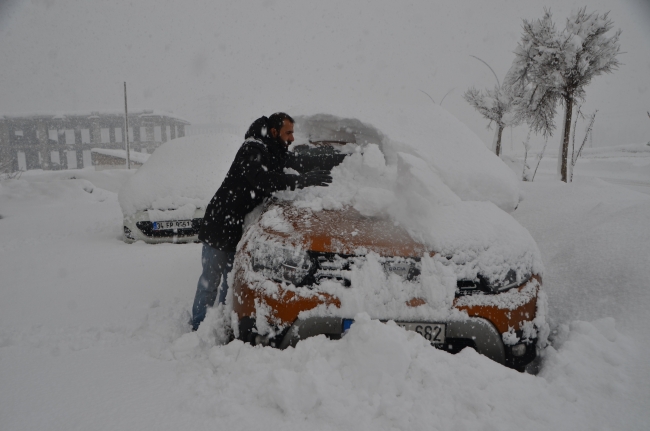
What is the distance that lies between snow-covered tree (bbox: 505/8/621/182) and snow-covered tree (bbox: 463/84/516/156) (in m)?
4.49

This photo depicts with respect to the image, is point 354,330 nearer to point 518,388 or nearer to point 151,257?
point 518,388

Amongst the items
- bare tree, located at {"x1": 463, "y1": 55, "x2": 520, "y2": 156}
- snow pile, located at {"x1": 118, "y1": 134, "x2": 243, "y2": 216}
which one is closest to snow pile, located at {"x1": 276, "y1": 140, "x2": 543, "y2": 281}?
snow pile, located at {"x1": 118, "y1": 134, "x2": 243, "y2": 216}

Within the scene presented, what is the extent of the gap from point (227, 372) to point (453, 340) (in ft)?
3.65

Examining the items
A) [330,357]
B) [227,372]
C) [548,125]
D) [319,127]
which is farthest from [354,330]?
[548,125]

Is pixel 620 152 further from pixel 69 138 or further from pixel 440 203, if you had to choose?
pixel 69 138

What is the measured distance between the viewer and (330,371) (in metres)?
1.70

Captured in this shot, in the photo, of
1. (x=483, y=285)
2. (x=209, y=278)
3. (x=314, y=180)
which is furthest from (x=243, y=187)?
(x=483, y=285)

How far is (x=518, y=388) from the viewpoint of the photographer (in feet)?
5.61

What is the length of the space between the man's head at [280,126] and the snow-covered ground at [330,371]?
1.36 meters

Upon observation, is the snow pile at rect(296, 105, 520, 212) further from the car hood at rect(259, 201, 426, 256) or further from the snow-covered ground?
the snow-covered ground

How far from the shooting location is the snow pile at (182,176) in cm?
543

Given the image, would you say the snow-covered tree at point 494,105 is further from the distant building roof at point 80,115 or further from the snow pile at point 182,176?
the distant building roof at point 80,115

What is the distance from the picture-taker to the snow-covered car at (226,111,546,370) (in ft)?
6.12

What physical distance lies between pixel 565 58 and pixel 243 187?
13058 mm
